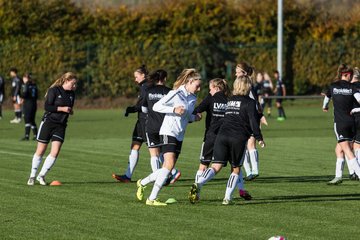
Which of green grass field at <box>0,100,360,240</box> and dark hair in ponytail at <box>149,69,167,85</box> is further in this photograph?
dark hair in ponytail at <box>149,69,167,85</box>

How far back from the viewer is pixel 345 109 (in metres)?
17.7

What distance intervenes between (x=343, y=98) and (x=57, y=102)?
4.74 metres

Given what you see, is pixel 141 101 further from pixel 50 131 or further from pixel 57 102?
pixel 50 131

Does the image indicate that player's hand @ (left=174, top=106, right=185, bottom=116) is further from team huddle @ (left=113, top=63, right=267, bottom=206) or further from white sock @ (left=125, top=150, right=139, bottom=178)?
white sock @ (left=125, top=150, right=139, bottom=178)

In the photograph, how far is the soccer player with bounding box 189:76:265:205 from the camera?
47.5ft

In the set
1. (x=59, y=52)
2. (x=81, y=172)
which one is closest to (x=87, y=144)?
(x=81, y=172)

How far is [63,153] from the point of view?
24281 mm

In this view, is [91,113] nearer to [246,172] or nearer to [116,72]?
[116,72]

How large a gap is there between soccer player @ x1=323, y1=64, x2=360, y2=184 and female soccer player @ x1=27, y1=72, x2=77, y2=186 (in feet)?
14.4

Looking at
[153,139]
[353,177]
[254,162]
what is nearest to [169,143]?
[153,139]

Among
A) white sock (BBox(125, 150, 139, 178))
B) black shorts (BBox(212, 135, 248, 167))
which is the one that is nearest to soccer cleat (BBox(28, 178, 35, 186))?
white sock (BBox(125, 150, 139, 178))

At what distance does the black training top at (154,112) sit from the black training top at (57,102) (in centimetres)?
153

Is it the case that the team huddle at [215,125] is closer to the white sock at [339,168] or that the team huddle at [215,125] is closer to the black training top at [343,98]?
the black training top at [343,98]

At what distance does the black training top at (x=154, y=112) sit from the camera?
1655 centimetres
